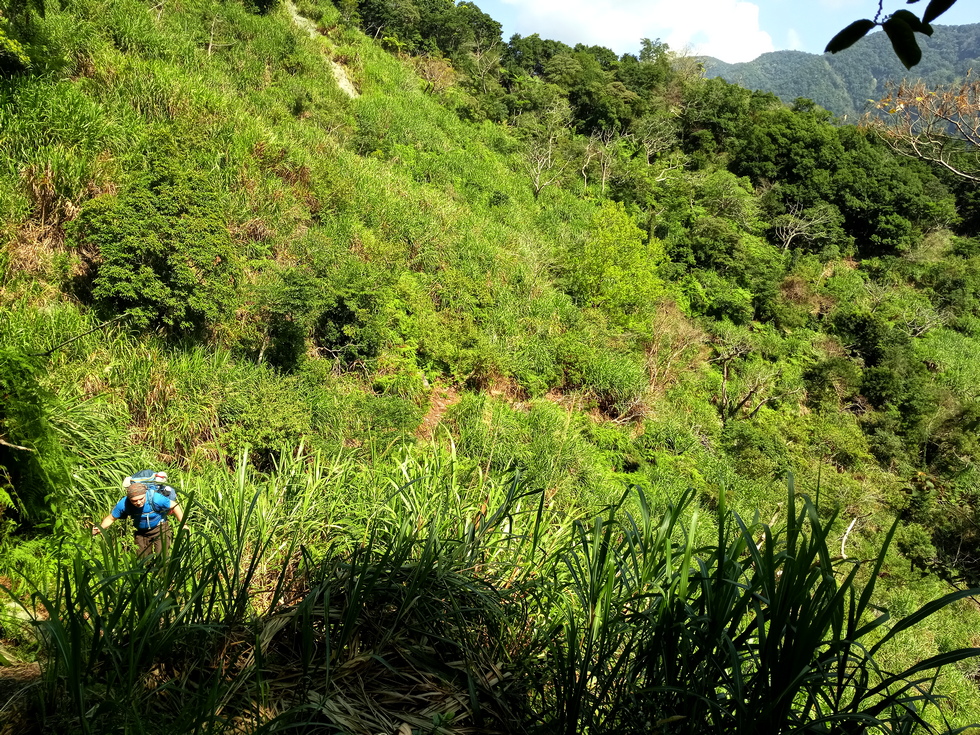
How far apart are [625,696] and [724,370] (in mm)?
14817

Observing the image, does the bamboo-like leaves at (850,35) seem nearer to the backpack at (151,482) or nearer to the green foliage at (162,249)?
the backpack at (151,482)

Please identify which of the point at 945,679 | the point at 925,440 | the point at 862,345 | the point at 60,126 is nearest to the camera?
the point at 60,126

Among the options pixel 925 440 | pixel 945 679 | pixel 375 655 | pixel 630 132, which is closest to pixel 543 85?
pixel 630 132

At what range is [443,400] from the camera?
8617mm

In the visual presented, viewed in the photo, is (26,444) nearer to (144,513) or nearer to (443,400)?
(144,513)

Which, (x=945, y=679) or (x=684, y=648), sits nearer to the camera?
(x=684, y=648)

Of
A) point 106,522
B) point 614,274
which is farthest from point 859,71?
point 106,522

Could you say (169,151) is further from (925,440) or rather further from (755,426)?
(925,440)

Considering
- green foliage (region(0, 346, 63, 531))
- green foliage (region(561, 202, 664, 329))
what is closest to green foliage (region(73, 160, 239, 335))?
green foliage (region(0, 346, 63, 531))

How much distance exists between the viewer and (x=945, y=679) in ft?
27.8

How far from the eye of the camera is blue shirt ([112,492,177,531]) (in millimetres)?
3248

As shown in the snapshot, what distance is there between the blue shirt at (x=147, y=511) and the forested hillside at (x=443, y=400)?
0.20m

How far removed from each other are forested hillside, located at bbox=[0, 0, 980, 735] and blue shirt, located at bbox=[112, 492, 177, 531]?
0.20 metres

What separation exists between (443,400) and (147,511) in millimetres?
5514
